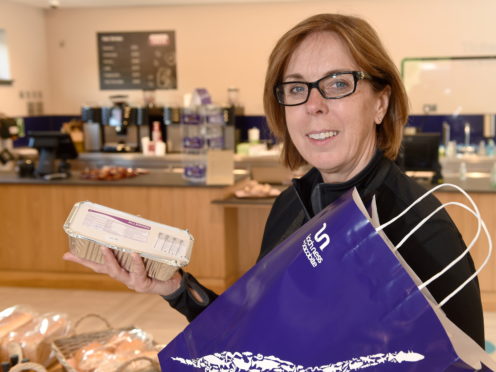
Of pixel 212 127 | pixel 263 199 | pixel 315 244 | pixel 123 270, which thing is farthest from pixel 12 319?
pixel 212 127

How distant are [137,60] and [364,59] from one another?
695 centimetres

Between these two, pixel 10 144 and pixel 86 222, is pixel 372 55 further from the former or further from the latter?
pixel 10 144

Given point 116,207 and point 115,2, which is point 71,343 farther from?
point 115,2

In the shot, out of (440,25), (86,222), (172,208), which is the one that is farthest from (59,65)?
(86,222)

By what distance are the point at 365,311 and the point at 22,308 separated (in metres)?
1.59

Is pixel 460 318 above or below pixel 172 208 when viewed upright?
above

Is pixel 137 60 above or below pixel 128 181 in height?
above

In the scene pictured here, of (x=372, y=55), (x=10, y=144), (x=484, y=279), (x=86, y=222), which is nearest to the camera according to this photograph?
(x=86, y=222)

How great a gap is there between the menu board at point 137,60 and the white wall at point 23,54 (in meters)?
0.84

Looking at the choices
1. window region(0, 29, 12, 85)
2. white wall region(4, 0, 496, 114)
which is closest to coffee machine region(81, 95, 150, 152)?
white wall region(4, 0, 496, 114)

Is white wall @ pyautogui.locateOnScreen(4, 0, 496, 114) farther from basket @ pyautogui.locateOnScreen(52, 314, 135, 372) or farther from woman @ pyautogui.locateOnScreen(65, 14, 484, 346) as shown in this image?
woman @ pyautogui.locateOnScreen(65, 14, 484, 346)

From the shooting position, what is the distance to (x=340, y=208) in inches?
36.0

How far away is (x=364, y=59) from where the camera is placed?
1.26 m

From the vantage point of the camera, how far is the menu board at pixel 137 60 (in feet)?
25.3
